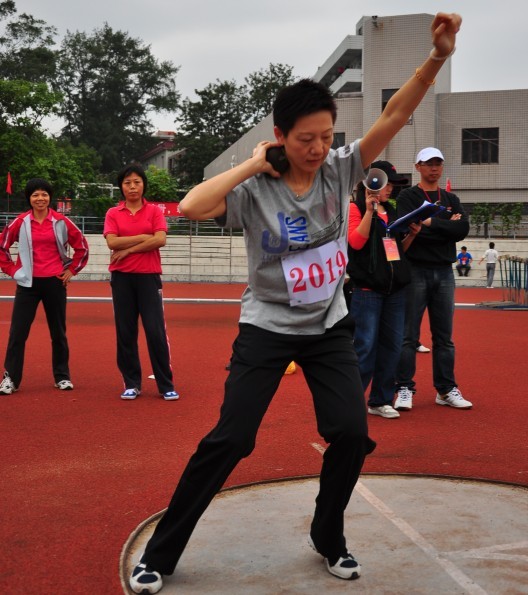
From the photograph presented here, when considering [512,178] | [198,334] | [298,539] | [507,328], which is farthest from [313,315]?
[512,178]

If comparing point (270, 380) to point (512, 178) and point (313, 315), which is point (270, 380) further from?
point (512, 178)

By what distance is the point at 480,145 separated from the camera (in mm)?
42625

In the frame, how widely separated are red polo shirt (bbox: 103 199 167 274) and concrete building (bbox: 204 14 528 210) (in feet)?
109

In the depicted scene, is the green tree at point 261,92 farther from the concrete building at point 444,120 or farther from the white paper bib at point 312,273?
the white paper bib at point 312,273

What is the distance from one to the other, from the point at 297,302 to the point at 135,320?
4.53 meters

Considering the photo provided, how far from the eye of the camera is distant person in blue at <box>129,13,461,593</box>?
3.36 meters

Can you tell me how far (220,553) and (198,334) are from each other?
9.78 meters

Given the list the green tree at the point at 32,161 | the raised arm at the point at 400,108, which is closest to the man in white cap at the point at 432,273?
the raised arm at the point at 400,108

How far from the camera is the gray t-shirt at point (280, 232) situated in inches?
136

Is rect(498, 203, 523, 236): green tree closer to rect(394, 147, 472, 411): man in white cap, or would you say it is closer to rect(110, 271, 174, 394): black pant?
rect(394, 147, 472, 411): man in white cap

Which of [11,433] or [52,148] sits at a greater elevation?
[52,148]

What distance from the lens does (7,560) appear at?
3.78 metres

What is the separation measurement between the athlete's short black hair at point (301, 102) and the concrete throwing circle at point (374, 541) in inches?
72.4

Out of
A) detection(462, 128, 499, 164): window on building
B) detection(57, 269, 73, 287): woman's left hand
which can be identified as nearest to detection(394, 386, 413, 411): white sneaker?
detection(57, 269, 73, 287): woman's left hand
